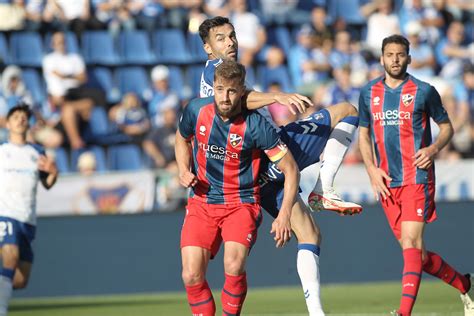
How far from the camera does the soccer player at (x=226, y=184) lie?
779 cm

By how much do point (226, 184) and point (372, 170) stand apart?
1.91 m

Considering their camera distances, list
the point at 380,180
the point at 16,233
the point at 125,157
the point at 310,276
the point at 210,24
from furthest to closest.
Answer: the point at 125,157 < the point at 16,233 < the point at 380,180 < the point at 210,24 < the point at 310,276

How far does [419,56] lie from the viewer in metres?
18.1

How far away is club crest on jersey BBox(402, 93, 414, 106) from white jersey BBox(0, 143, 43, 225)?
159 inches

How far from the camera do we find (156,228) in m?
14.5

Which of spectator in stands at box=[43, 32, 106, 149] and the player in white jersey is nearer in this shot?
the player in white jersey

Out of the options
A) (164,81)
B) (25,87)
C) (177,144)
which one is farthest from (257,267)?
(177,144)

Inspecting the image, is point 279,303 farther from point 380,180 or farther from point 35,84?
point 35,84

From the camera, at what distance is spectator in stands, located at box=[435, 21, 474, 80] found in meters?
18.1

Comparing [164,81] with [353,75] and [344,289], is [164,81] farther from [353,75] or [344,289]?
[344,289]

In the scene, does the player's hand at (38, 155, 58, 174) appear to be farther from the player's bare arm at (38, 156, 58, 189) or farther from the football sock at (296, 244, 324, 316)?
the football sock at (296, 244, 324, 316)

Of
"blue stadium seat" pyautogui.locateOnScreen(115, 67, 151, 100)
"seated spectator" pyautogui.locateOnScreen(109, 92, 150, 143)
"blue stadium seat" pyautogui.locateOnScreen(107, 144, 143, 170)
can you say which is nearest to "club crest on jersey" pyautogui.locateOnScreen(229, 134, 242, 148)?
"blue stadium seat" pyautogui.locateOnScreen(107, 144, 143, 170)

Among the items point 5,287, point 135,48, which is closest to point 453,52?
point 135,48

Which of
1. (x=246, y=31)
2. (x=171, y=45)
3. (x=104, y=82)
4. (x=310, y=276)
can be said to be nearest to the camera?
(x=310, y=276)
